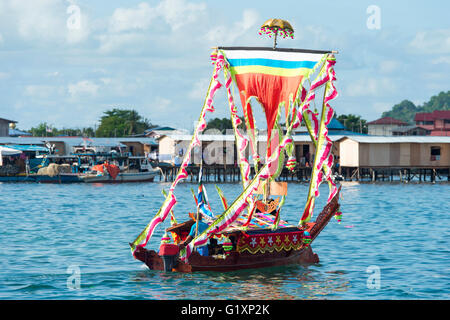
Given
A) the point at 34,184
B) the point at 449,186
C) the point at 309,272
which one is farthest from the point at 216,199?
the point at 309,272

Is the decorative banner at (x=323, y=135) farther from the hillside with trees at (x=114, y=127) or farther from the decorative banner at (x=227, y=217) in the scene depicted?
the hillside with trees at (x=114, y=127)

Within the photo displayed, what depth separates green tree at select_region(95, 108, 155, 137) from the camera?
119 metres

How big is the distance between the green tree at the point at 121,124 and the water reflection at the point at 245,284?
98740 millimetres

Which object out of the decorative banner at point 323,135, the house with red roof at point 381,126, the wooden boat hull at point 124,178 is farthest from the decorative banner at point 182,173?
the house with red roof at point 381,126

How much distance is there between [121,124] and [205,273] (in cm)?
10436

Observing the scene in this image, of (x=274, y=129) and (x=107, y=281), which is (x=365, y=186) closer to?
(x=274, y=129)

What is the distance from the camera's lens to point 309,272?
2003cm

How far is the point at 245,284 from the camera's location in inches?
705

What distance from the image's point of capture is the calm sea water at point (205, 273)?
1744cm

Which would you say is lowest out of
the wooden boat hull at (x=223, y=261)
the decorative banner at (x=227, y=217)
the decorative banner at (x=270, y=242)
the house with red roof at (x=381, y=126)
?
the wooden boat hull at (x=223, y=261)

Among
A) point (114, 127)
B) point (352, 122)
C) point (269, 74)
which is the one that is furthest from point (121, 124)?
point (269, 74)

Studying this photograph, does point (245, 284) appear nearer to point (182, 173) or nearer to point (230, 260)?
point (230, 260)

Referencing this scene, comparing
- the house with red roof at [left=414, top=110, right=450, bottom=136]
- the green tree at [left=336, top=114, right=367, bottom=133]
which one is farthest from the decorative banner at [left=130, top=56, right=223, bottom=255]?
the house with red roof at [left=414, top=110, right=450, bottom=136]
